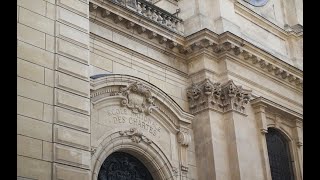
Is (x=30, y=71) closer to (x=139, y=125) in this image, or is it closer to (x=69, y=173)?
(x=69, y=173)

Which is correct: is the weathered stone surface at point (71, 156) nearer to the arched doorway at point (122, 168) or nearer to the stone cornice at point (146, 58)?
the arched doorway at point (122, 168)

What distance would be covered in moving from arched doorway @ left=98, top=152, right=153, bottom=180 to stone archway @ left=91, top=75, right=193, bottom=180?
12 cm

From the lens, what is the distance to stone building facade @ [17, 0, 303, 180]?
840 centimetres

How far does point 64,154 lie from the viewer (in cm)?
809

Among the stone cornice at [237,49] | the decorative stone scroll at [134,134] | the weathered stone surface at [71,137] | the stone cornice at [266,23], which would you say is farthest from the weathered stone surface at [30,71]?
the stone cornice at [266,23]

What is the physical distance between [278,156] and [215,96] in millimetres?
3258

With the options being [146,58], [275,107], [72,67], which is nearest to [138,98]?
[146,58]

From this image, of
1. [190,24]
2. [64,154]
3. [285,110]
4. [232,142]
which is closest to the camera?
[64,154]

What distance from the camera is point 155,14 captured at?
46.7 feet

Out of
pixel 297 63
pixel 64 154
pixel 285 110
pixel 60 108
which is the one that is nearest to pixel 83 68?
pixel 60 108
